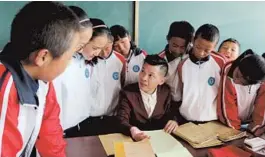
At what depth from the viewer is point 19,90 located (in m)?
0.81

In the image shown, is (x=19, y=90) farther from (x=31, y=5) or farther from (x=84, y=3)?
(x=84, y=3)

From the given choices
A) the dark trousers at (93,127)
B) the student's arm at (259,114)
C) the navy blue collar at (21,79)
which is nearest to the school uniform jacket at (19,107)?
the navy blue collar at (21,79)

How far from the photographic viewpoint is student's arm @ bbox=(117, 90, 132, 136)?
56.5 inches

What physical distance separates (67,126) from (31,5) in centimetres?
90

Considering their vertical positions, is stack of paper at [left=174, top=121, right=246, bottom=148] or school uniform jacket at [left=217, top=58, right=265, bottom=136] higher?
school uniform jacket at [left=217, top=58, right=265, bottom=136]

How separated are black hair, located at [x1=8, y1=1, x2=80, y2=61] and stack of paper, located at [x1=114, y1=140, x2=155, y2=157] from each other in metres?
0.52

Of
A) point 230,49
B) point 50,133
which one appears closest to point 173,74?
point 230,49

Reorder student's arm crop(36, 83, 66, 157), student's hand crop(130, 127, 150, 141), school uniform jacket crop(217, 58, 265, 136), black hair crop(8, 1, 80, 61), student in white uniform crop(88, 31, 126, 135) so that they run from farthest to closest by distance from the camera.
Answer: student in white uniform crop(88, 31, 126, 135), school uniform jacket crop(217, 58, 265, 136), student's hand crop(130, 127, 150, 141), student's arm crop(36, 83, 66, 157), black hair crop(8, 1, 80, 61)

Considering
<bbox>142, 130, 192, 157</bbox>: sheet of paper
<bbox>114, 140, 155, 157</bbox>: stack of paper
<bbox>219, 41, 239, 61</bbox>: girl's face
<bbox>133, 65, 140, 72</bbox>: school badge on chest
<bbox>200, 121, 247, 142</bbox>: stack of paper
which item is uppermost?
<bbox>219, 41, 239, 61</bbox>: girl's face

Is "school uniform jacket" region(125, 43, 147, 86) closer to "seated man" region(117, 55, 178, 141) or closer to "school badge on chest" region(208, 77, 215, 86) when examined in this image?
"seated man" region(117, 55, 178, 141)

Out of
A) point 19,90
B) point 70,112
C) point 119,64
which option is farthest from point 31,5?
point 119,64

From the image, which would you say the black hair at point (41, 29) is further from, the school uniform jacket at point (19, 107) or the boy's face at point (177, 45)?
the boy's face at point (177, 45)

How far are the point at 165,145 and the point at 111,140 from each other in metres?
0.24

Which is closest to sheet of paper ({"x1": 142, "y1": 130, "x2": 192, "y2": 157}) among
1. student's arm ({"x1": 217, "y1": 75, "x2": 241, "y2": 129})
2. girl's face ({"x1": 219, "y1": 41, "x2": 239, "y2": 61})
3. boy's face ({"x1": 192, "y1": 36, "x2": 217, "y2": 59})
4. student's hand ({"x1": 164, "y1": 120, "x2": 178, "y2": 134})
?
student's hand ({"x1": 164, "y1": 120, "x2": 178, "y2": 134})
